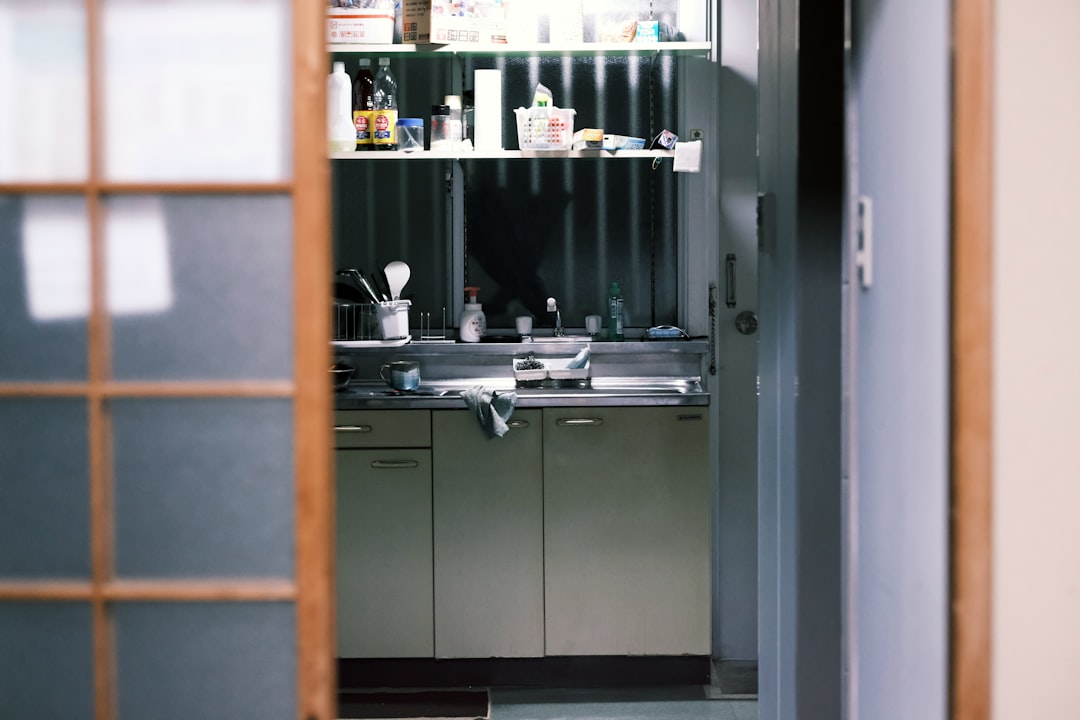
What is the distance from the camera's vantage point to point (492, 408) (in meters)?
3.26

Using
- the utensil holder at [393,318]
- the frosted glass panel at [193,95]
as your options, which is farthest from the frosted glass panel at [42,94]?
the utensil holder at [393,318]

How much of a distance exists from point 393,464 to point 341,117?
1.18 meters

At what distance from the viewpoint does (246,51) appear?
4.47 ft

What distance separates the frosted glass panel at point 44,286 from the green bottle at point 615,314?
258cm

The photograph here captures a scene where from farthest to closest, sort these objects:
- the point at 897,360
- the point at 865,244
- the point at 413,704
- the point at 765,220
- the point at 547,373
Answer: the point at 547,373 → the point at 413,704 → the point at 765,220 → the point at 865,244 → the point at 897,360

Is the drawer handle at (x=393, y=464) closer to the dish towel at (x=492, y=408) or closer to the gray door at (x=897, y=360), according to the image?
the dish towel at (x=492, y=408)

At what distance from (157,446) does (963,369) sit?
3.36 feet

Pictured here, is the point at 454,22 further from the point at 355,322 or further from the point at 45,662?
the point at 45,662

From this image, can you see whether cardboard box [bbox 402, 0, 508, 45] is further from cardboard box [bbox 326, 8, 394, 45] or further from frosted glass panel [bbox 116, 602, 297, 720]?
frosted glass panel [bbox 116, 602, 297, 720]

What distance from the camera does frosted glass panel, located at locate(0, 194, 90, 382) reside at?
1383 millimetres

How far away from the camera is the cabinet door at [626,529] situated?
10.9 ft

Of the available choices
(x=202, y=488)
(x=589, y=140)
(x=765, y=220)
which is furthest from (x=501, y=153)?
(x=202, y=488)

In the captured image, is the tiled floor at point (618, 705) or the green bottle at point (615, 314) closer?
the tiled floor at point (618, 705)

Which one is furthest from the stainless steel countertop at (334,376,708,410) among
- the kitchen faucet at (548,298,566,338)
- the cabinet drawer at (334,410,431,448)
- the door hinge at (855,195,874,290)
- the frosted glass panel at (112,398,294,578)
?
the frosted glass panel at (112,398,294,578)
